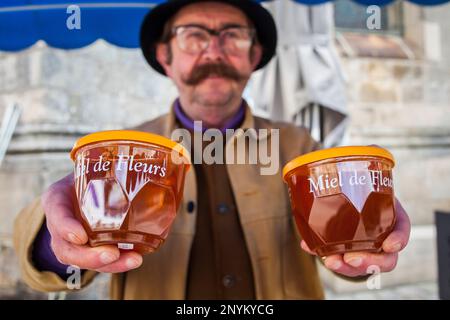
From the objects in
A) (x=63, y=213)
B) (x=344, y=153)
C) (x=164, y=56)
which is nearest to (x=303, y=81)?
(x=164, y=56)

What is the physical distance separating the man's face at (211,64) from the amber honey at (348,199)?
19.1 inches

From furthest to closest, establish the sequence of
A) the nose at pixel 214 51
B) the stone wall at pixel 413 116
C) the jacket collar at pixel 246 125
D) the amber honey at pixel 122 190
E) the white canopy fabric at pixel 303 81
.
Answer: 1. the stone wall at pixel 413 116
2. the white canopy fabric at pixel 303 81
3. the jacket collar at pixel 246 125
4. the nose at pixel 214 51
5. the amber honey at pixel 122 190

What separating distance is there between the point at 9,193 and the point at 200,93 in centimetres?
132

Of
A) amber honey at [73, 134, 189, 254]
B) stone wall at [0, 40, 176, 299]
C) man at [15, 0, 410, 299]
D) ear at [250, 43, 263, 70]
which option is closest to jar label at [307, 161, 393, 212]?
amber honey at [73, 134, 189, 254]

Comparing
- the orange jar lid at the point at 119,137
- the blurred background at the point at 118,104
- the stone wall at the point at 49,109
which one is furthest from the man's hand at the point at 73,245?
the stone wall at the point at 49,109

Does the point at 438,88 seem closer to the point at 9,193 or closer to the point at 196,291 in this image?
the point at 196,291

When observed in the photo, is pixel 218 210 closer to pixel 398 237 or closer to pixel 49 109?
pixel 398 237

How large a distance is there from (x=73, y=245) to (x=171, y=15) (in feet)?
2.30

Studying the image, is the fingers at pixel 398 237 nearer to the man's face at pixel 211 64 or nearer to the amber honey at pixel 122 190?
the amber honey at pixel 122 190

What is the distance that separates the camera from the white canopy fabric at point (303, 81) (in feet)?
6.20

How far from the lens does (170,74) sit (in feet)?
3.95

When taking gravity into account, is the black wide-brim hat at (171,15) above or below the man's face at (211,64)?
above
